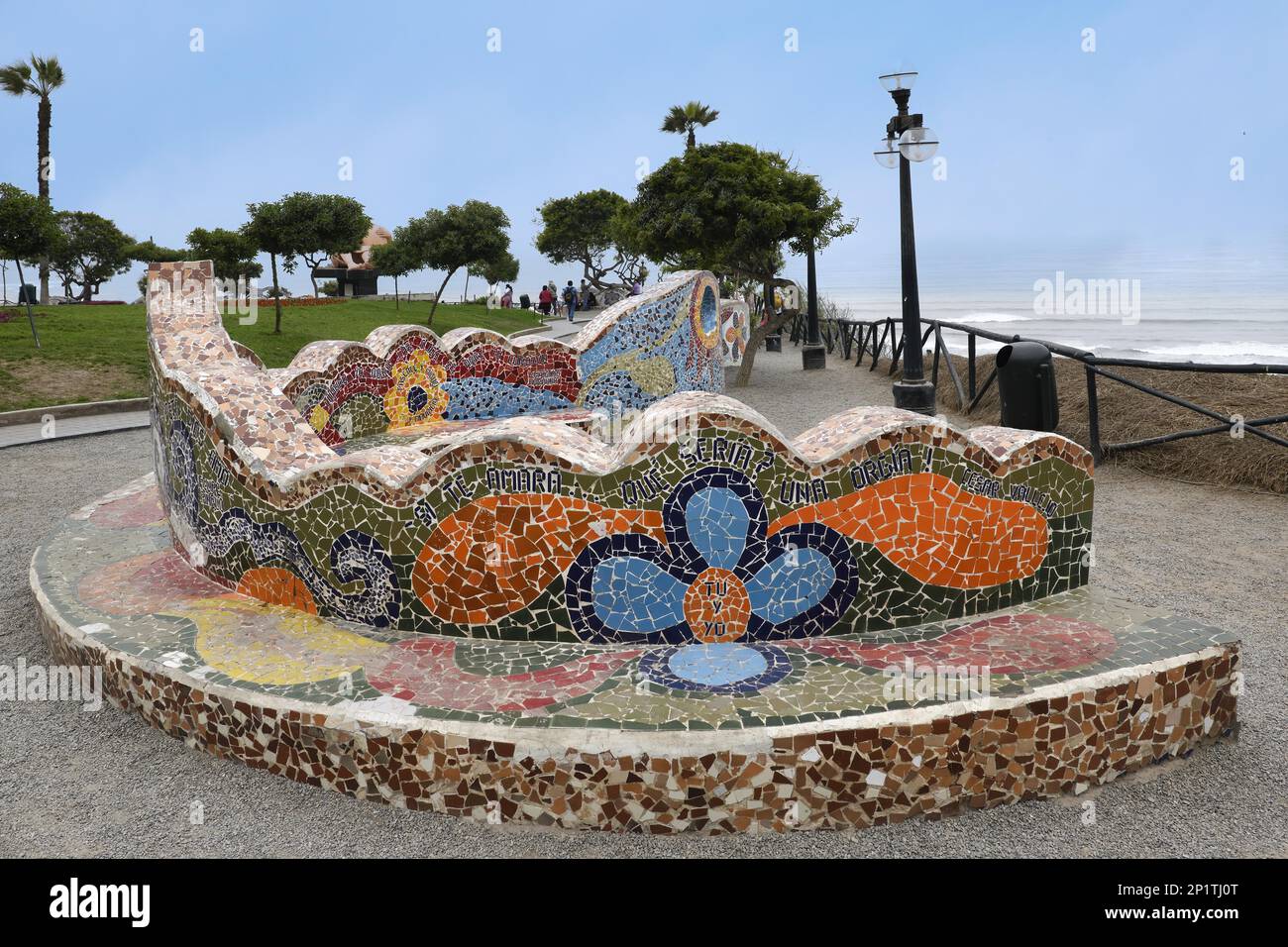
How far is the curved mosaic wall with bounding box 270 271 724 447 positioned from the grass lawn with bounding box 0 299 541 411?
762 cm

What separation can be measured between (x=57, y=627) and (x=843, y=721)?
11.1 feet

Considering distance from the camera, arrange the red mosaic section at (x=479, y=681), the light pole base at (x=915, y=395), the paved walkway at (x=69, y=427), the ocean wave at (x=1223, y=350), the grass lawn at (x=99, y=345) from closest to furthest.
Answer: the red mosaic section at (x=479, y=681) → the paved walkway at (x=69, y=427) → the light pole base at (x=915, y=395) → the grass lawn at (x=99, y=345) → the ocean wave at (x=1223, y=350)

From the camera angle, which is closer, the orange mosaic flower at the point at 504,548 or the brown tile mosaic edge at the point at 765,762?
the brown tile mosaic edge at the point at 765,762

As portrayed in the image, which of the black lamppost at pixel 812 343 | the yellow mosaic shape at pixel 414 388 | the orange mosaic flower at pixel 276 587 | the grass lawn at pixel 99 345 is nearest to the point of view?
the orange mosaic flower at pixel 276 587

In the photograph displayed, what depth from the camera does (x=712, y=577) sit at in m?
3.67

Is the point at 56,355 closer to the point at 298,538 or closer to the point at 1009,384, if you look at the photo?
the point at 298,538

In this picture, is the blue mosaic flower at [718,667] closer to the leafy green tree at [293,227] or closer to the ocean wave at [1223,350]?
the leafy green tree at [293,227]

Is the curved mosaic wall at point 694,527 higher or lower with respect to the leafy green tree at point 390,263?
lower

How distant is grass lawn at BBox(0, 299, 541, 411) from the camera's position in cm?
1416

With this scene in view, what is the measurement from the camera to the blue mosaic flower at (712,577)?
3623 mm

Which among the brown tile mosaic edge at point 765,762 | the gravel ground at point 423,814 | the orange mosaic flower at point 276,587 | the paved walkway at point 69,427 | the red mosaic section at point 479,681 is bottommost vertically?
the gravel ground at point 423,814

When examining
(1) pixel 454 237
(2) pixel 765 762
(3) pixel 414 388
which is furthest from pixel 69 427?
(1) pixel 454 237

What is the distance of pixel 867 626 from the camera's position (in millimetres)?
3805

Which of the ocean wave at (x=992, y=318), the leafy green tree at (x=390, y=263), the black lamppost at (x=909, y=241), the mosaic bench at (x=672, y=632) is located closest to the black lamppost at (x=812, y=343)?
the black lamppost at (x=909, y=241)
